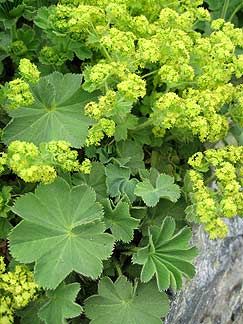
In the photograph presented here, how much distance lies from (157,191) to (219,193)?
0.90 ft

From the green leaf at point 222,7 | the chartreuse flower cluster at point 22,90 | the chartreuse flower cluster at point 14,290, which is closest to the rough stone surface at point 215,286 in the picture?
the chartreuse flower cluster at point 14,290

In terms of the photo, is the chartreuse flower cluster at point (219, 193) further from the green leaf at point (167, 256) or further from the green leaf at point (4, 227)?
the green leaf at point (4, 227)

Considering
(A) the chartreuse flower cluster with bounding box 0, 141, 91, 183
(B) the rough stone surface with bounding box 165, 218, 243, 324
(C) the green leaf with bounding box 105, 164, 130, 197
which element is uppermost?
(A) the chartreuse flower cluster with bounding box 0, 141, 91, 183

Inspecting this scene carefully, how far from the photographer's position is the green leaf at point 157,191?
8.66ft

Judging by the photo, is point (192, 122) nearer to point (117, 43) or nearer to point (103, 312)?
point (117, 43)

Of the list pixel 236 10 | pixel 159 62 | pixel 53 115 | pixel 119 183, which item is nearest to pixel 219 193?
pixel 119 183

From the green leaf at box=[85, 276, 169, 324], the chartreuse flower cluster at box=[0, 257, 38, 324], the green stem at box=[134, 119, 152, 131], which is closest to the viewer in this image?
the chartreuse flower cluster at box=[0, 257, 38, 324]

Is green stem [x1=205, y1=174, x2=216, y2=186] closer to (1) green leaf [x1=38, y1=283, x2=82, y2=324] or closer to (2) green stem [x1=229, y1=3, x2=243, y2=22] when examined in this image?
(1) green leaf [x1=38, y1=283, x2=82, y2=324]

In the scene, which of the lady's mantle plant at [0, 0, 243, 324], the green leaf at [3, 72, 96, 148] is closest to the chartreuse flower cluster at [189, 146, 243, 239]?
the lady's mantle plant at [0, 0, 243, 324]

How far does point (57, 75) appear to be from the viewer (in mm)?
2852

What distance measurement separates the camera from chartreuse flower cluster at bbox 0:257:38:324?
2.32 metres

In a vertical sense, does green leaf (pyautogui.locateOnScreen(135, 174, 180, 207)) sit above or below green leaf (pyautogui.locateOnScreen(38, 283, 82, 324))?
above

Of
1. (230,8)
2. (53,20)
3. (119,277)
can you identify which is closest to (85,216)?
(119,277)

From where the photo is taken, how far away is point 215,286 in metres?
3.16
